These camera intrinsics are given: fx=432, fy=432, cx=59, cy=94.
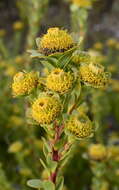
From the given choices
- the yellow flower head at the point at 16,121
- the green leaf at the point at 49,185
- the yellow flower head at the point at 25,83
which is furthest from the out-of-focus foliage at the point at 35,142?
the yellow flower head at the point at 25,83

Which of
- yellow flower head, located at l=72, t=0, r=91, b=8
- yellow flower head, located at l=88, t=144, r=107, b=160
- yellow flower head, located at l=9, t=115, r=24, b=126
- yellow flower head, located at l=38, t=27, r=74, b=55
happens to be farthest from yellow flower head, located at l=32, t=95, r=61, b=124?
yellow flower head, located at l=72, t=0, r=91, b=8

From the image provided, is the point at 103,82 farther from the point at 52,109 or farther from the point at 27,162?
the point at 27,162

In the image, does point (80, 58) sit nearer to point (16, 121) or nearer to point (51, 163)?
point (51, 163)

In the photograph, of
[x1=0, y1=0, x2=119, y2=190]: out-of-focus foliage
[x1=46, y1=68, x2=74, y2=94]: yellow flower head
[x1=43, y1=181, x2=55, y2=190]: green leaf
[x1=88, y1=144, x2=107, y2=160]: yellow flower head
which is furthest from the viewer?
[x1=0, y1=0, x2=119, y2=190]: out-of-focus foliage

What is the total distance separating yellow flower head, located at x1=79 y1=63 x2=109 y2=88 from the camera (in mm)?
1002

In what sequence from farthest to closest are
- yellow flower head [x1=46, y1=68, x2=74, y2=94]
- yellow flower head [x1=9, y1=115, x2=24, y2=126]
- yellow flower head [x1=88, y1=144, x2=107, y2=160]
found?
1. yellow flower head [x1=9, y1=115, x2=24, y2=126]
2. yellow flower head [x1=88, y1=144, x2=107, y2=160]
3. yellow flower head [x1=46, y1=68, x2=74, y2=94]

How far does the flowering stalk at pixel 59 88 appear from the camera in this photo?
0.98 m

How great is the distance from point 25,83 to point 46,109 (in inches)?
3.4

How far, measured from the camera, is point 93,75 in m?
1.00

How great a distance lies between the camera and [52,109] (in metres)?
0.98

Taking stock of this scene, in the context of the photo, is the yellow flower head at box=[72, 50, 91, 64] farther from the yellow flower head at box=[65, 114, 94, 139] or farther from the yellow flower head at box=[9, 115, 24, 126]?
the yellow flower head at box=[9, 115, 24, 126]

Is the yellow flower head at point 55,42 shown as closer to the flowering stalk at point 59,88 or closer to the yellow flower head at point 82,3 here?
the flowering stalk at point 59,88

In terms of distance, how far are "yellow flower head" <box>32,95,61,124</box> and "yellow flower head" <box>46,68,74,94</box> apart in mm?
26

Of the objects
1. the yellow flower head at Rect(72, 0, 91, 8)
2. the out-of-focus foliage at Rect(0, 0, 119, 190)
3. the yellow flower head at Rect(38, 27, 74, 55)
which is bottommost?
the out-of-focus foliage at Rect(0, 0, 119, 190)
